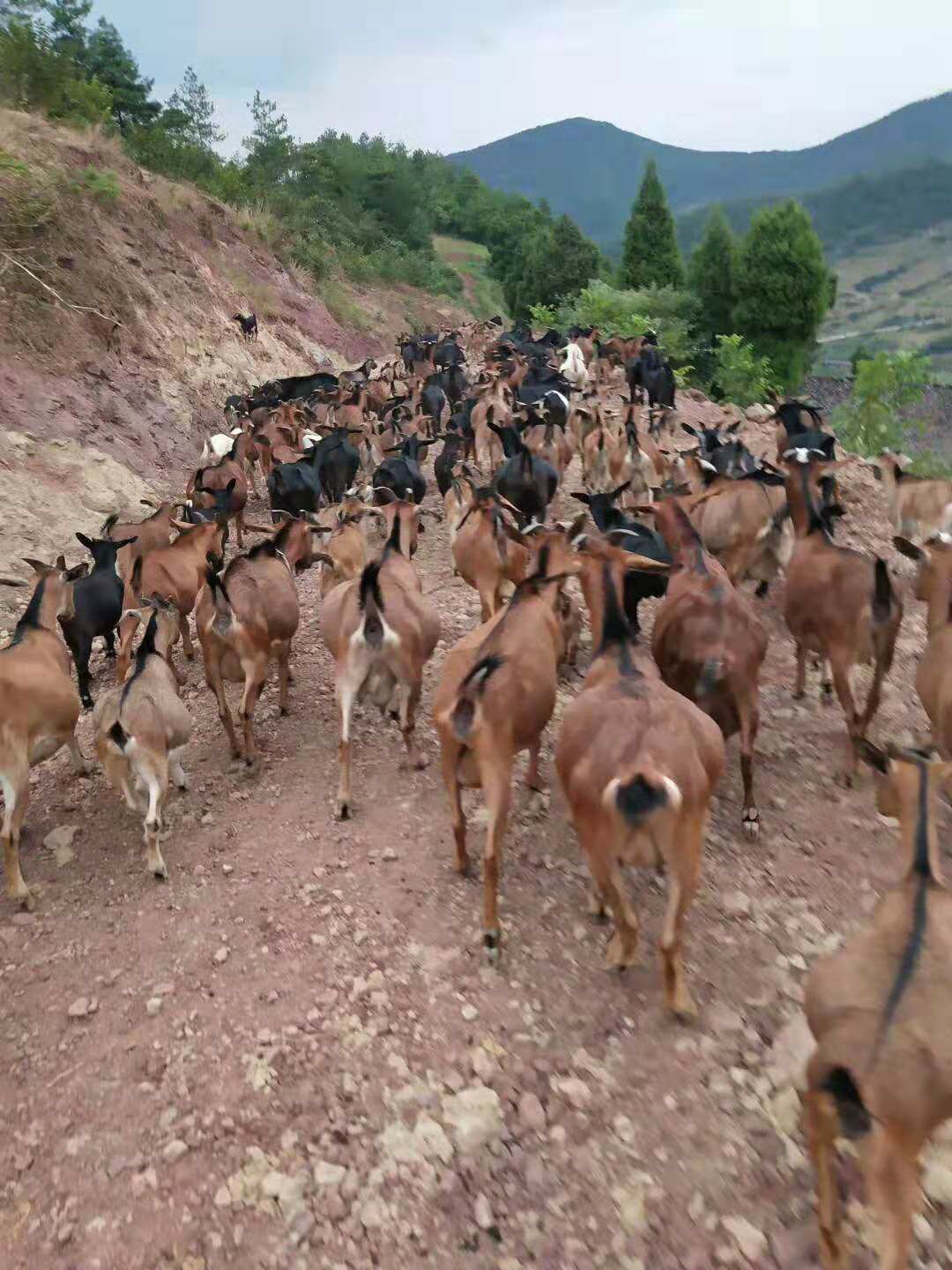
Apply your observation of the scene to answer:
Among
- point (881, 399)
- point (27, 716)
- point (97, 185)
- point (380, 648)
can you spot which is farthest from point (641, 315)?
point (27, 716)

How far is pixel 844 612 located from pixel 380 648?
3379 mm

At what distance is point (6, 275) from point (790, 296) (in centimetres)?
3046

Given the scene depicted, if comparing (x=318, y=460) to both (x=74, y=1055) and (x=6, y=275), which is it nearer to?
(x=6, y=275)

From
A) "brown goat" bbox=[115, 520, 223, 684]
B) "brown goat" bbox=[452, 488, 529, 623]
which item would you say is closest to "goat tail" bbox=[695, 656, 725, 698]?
"brown goat" bbox=[452, 488, 529, 623]

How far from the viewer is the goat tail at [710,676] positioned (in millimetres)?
5422

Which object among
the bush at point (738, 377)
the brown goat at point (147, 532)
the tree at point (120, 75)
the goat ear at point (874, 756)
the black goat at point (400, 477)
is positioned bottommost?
the bush at point (738, 377)

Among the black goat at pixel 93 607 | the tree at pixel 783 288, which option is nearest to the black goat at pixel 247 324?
the black goat at pixel 93 607

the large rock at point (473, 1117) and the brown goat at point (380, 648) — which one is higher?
the brown goat at point (380, 648)

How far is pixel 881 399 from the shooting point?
65.7 ft

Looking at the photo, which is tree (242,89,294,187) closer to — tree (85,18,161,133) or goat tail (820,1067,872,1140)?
tree (85,18,161,133)

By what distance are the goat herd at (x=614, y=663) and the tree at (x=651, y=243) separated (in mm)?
33965

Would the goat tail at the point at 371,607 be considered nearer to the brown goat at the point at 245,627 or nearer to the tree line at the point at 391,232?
the brown goat at the point at 245,627

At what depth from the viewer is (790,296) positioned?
117 ft

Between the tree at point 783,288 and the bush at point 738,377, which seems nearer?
the bush at point 738,377
